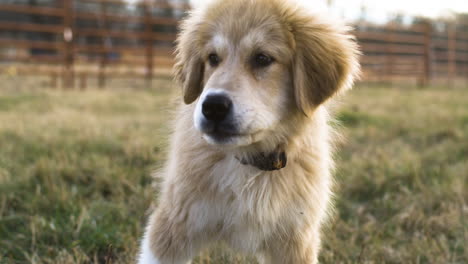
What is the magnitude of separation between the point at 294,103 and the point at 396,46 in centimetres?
1774

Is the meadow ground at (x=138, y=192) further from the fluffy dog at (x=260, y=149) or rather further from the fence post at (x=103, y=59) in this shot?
the fence post at (x=103, y=59)

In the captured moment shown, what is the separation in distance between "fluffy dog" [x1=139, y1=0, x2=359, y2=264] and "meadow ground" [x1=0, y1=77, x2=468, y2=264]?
0.41 meters

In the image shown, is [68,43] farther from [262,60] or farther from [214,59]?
[262,60]

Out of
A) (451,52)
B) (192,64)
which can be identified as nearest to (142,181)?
(192,64)

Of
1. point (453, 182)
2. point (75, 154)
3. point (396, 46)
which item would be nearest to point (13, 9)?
point (75, 154)

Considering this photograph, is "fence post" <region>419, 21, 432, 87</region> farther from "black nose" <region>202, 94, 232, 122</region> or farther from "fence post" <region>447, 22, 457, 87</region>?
"black nose" <region>202, 94, 232, 122</region>

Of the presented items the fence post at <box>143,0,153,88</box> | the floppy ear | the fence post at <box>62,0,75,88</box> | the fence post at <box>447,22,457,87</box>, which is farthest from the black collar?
the fence post at <box>447,22,457,87</box>

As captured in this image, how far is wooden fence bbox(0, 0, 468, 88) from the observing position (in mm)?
12281

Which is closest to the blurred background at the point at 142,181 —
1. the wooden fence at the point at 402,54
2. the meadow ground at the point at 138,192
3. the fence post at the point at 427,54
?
the meadow ground at the point at 138,192

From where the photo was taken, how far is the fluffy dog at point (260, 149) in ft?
7.75

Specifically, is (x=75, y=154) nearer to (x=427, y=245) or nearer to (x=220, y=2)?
(x=220, y=2)

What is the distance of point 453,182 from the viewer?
4094 millimetres

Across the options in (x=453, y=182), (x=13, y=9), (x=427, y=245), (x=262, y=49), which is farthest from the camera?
(x=13, y=9)

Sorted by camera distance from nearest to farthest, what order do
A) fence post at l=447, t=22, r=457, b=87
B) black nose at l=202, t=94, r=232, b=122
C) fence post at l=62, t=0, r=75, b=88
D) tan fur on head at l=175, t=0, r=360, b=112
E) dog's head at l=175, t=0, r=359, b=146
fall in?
black nose at l=202, t=94, r=232, b=122
dog's head at l=175, t=0, r=359, b=146
tan fur on head at l=175, t=0, r=360, b=112
fence post at l=62, t=0, r=75, b=88
fence post at l=447, t=22, r=457, b=87
